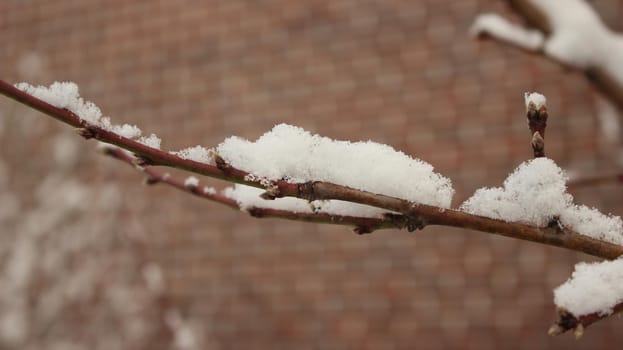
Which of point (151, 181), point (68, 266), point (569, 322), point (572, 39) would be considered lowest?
point (68, 266)

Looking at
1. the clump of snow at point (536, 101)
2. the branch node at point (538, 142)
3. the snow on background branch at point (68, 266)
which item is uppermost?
the clump of snow at point (536, 101)

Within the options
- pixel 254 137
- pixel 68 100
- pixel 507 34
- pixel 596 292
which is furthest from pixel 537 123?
pixel 254 137

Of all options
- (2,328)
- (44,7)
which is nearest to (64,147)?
(44,7)

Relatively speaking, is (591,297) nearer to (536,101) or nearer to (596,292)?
(596,292)

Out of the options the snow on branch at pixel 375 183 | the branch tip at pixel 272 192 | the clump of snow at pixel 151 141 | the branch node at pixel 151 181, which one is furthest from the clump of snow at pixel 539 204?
the branch node at pixel 151 181

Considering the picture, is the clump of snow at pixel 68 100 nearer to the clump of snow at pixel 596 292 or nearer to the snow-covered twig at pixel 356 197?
the snow-covered twig at pixel 356 197

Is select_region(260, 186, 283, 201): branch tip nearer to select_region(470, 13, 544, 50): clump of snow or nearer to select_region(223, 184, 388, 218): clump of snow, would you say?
select_region(223, 184, 388, 218): clump of snow

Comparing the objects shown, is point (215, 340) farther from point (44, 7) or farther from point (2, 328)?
point (44, 7)
